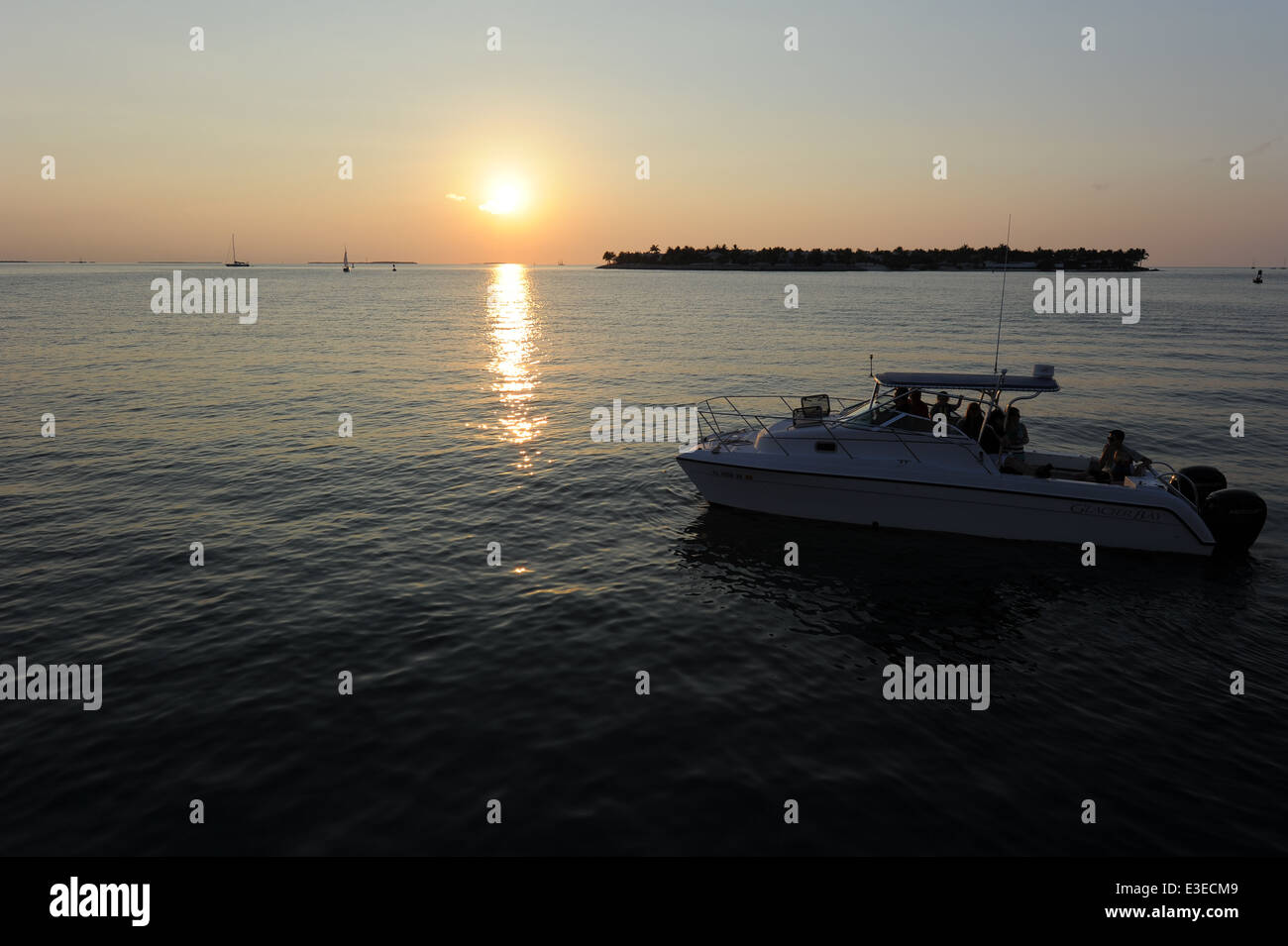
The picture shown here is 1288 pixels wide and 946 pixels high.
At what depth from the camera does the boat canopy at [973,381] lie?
50.8 ft

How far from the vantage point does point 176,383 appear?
114 ft

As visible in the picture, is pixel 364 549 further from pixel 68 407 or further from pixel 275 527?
pixel 68 407

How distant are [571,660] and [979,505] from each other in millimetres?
10069

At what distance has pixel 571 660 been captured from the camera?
11.0 m

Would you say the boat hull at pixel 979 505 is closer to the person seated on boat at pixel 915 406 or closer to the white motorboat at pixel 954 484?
the white motorboat at pixel 954 484

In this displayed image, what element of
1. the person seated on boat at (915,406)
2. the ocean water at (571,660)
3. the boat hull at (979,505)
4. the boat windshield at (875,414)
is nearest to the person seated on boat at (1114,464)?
the boat hull at (979,505)

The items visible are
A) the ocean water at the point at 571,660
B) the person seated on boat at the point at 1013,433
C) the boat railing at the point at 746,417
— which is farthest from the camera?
the boat railing at the point at 746,417

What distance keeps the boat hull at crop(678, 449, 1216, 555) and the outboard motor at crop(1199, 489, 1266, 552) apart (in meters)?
0.61

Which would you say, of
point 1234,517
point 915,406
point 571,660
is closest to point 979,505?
point 915,406

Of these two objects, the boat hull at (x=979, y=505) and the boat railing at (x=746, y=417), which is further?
the boat railing at (x=746, y=417)

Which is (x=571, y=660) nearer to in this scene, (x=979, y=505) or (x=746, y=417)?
(x=979, y=505)

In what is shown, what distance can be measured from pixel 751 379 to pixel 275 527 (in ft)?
88.9

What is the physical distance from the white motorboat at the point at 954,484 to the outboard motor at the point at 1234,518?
2 centimetres
